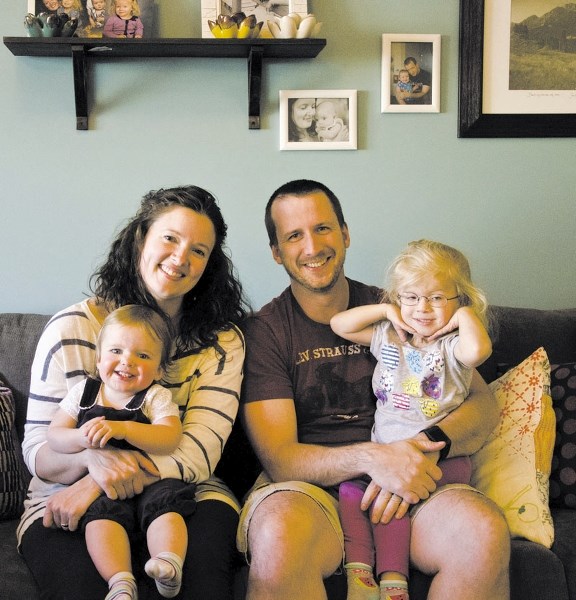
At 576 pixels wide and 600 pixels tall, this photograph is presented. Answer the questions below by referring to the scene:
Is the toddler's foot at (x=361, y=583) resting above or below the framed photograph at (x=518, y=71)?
below

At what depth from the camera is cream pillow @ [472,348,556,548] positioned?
1.88 m

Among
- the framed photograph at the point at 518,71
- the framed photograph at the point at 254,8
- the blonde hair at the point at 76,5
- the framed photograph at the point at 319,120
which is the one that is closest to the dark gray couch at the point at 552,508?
the framed photograph at the point at 518,71

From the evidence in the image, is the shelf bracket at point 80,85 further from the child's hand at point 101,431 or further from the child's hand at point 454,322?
the child's hand at point 454,322

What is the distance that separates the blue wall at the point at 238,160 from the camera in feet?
8.38

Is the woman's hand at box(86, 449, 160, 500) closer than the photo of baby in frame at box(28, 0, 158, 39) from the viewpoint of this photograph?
Yes

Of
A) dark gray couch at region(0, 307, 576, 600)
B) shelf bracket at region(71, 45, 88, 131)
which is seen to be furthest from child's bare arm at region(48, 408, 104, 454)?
shelf bracket at region(71, 45, 88, 131)

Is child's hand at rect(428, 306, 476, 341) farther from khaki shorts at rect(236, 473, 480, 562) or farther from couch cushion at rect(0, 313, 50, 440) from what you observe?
couch cushion at rect(0, 313, 50, 440)

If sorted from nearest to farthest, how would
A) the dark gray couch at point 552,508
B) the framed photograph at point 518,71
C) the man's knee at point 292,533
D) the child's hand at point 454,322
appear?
the man's knee at point 292,533, the dark gray couch at point 552,508, the child's hand at point 454,322, the framed photograph at point 518,71

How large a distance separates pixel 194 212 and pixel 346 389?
62 centimetres

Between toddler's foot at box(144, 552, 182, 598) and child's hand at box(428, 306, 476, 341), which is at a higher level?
child's hand at box(428, 306, 476, 341)

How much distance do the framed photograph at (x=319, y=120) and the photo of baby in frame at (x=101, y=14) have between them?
1.78 feet

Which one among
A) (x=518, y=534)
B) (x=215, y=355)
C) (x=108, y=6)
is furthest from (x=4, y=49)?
(x=518, y=534)

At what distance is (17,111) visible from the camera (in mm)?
2545

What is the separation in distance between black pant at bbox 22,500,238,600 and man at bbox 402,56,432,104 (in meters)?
1.56
